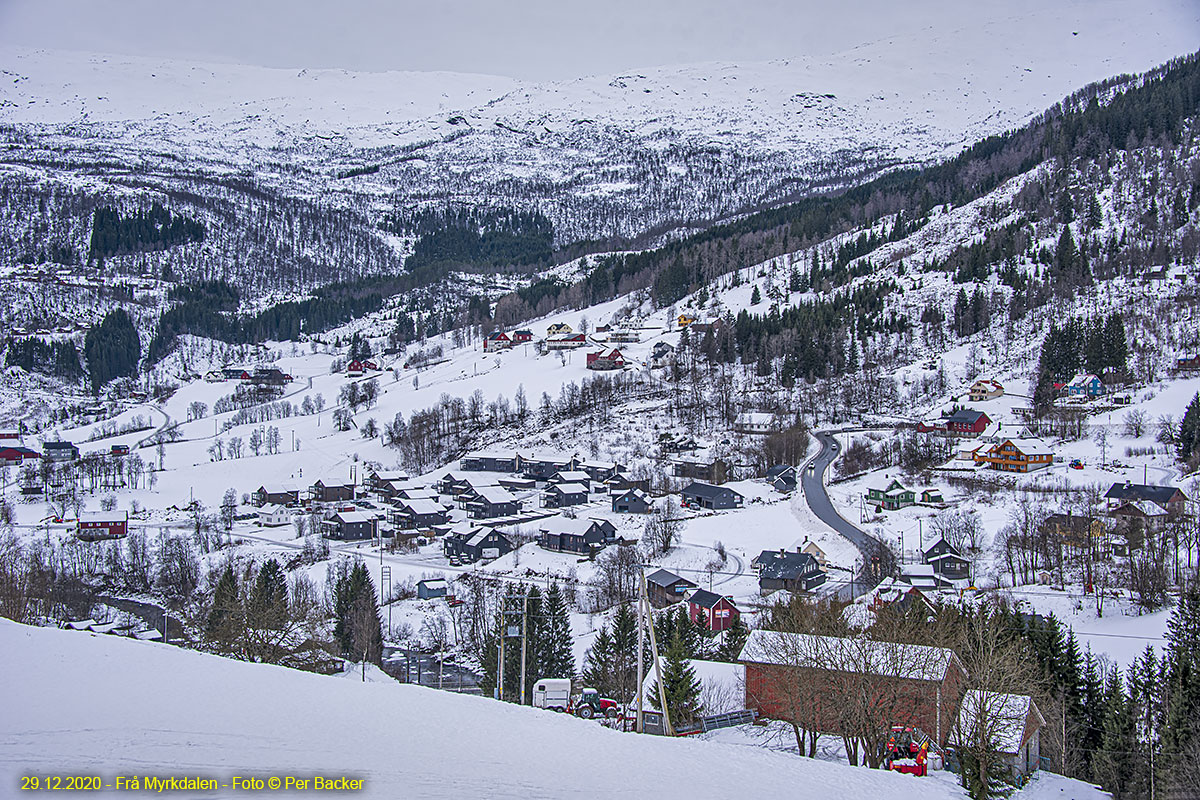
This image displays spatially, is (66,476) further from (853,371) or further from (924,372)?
(924,372)

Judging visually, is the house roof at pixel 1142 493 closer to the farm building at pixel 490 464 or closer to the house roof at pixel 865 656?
the house roof at pixel 865 656

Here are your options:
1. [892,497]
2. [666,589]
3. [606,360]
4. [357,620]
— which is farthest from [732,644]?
[606,360]

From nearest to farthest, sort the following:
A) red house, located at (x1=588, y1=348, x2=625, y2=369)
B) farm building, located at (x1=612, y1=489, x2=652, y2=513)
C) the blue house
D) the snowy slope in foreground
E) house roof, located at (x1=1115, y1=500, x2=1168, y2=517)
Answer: the snowy slope in foreground, house roof, located at (x1=1115, y1=500, x2=1168, y2=517), farm building, located at (x1=612, y1=489, x2=652, y2=513), the blue house, red house, located at (x1=588, y1=348, x2=625, y2=369)

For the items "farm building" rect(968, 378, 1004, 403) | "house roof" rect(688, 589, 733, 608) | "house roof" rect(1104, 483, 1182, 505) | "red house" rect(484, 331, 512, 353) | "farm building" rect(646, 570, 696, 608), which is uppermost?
"red house" rect(484, 331, 512, 353)

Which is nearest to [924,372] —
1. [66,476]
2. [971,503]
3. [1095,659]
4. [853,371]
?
[853,371]

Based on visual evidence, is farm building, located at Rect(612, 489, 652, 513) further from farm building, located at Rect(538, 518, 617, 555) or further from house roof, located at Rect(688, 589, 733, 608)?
house roof, located at Rect(688, 589, 733, 608)

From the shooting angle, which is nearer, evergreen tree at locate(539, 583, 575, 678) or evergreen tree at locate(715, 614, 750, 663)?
evergreen tree at locate(715, 614, 750, 663)

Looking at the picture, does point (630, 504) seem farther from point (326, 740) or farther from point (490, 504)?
point (326, 740)

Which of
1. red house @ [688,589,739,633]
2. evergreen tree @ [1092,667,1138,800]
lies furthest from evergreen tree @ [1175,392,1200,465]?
evergreen tree @ [1092,667,1138,800]
